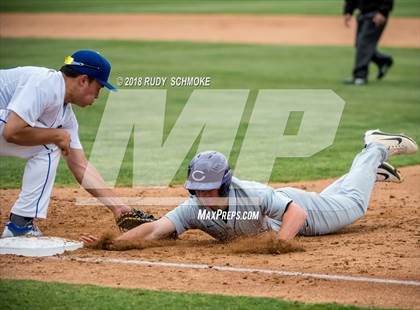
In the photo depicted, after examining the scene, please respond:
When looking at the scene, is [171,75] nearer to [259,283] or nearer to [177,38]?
[177,38]

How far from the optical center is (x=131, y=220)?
27.5ft

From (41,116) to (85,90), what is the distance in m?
0.47

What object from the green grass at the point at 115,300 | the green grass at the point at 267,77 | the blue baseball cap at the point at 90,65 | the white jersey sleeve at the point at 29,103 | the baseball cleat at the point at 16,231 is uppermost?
the blue baseball cap at the point at 90,65

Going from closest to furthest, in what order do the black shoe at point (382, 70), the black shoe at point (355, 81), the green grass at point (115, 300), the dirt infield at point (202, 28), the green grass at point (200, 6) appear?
the green grass at point (115, 300)
the black shoe at point (355, 81)
the black shoe at point (382, 70)
the dirt infield at point (202, 28)
the green grass at point (200, 6)

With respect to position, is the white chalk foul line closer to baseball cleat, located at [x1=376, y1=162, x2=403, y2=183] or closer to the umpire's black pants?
baseball cleat, located at [x1=376, y1=162, x2=403, y2=183]

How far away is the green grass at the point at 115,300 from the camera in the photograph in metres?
6.23

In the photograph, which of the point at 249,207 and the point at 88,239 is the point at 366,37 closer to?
the point at 249,207

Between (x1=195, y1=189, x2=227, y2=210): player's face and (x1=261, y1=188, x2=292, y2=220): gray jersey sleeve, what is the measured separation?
353 mm

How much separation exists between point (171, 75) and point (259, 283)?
51.7 feet

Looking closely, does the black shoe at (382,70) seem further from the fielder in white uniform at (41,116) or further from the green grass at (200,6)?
the green grass at (200,6)

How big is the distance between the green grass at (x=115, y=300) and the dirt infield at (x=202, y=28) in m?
26.1

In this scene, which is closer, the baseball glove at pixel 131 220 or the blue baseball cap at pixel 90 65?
the blue baseball cap at pixel 90 65

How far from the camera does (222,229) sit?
322 inches

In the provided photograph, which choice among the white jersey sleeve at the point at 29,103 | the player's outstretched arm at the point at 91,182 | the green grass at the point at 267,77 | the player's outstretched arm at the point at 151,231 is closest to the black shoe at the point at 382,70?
the green grass at the point at 267,77
